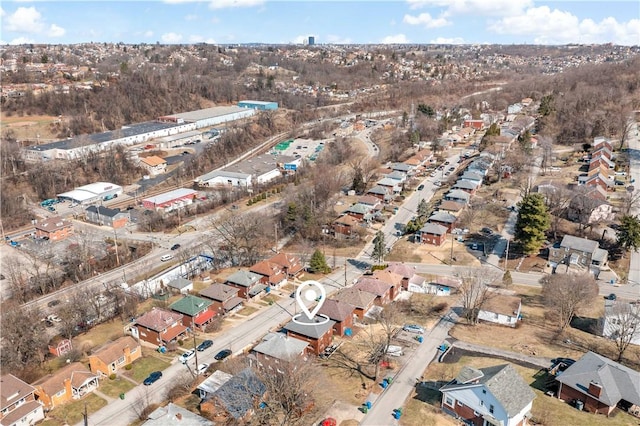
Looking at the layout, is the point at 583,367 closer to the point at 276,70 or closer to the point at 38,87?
the point at 38,87

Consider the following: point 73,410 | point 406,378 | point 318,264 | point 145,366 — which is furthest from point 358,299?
point 73,410

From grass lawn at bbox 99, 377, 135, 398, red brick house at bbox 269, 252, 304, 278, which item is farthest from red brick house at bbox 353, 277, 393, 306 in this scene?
grass lawn at bbox 99, 377, 135, 398

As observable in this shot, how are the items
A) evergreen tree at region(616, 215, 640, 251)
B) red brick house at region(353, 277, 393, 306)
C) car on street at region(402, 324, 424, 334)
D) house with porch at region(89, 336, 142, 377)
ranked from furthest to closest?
evergreen tree at region(616, 215, 640, 251)
red brick house at region(353, 277, 393, 306)
car on street at region(402, 324, 424, 334)
house with porch at region(89, 336, 142, 377)

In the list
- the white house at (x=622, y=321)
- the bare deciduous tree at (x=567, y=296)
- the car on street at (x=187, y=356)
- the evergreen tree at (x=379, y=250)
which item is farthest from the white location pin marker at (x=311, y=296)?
the white house at (x=622, y=321)

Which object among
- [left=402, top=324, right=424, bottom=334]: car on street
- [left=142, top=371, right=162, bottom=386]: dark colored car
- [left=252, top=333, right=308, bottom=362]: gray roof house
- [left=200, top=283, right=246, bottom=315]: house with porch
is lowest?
[left=142, top=371, right=162, bottom=386]: dark colored car

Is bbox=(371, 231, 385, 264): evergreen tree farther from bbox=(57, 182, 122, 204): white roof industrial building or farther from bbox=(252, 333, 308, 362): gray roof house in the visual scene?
bbox=(57, 182, 122, 204): white roof industrial building

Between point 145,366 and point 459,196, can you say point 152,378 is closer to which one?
point 145,366

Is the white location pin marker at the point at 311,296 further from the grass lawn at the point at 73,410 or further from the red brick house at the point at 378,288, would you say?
the grass lawn at the point at 73,410
